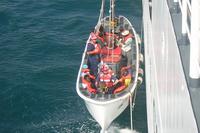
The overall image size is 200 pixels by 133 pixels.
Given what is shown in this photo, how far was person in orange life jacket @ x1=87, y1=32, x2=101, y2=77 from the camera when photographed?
2392 centimetres

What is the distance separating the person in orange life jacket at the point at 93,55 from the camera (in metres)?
23.9

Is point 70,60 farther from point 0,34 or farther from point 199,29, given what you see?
point 199,29

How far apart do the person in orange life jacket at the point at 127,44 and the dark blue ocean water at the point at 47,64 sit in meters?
2.28

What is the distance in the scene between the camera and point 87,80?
2222 cm

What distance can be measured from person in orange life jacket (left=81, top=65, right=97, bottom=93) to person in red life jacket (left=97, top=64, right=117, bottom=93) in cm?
42

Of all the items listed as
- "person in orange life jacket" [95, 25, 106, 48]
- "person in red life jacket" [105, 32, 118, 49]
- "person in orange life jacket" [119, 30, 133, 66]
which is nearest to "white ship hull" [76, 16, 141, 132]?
"person in orange life jacket" [119, 30, 133, 66]

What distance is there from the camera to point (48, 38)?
32.8m

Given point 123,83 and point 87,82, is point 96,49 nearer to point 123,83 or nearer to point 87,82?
point 87,82

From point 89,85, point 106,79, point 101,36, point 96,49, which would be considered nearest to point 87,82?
point 89,85

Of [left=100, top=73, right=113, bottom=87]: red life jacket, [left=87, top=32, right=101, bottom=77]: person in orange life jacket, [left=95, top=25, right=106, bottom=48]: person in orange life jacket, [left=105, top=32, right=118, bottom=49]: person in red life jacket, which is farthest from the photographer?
[left=95, top=25, right=106, bottom=48]: person in orange life jacket

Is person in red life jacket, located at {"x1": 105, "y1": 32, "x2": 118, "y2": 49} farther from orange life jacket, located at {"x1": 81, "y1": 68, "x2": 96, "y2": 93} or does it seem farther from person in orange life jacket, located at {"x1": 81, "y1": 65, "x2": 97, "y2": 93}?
orange life jacket, located at {"x1": 81, "y1": 68, "x2": 96, "y2": 93}

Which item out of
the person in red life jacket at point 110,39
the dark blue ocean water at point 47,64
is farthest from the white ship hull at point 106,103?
the person in red life jacket at point 110,39

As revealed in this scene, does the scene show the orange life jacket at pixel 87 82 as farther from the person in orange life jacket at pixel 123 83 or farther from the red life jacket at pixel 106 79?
the person in orange life jacket at pixel 123 83

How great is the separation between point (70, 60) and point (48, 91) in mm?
4179
